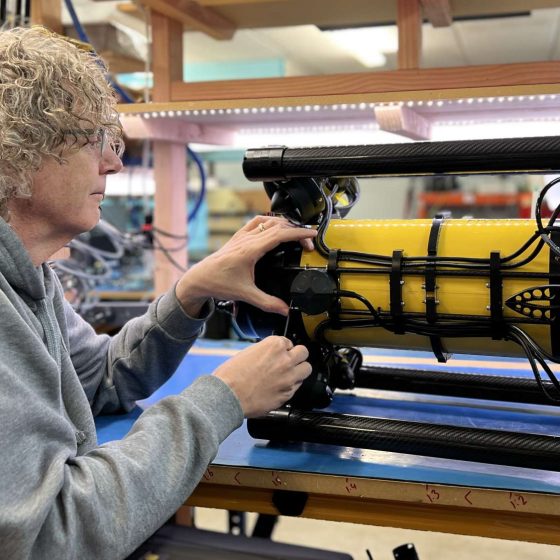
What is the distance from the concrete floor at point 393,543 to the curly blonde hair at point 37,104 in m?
1.68

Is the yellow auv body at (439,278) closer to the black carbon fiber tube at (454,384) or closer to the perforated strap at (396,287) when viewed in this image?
the perforated strap at (396,287)

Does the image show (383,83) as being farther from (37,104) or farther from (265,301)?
(37,104)

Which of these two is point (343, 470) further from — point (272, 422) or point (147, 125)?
point (147, 125)

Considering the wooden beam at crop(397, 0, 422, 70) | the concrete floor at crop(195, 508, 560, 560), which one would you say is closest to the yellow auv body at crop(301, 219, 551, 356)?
the wooden beam at crop(397, 0, 422, 70)

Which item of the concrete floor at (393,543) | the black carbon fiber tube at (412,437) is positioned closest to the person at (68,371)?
the black carbon fiber tube at (412,437)

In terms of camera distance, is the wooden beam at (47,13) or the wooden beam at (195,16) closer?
the wooden beam at (195,16)

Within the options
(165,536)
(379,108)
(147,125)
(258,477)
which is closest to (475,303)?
(258,477)

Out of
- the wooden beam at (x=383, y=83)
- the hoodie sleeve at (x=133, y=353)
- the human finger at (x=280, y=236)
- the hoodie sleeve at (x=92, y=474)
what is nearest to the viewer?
the hoodie sleeve at (x=92, y=474)

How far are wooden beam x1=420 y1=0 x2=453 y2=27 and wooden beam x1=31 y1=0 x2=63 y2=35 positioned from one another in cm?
95

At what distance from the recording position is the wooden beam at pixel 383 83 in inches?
52.9

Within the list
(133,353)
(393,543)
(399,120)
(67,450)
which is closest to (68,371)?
(67,450)

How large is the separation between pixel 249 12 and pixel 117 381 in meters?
1.07

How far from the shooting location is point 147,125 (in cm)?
179

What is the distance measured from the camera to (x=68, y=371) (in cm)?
88
